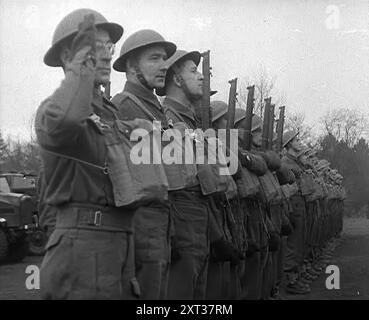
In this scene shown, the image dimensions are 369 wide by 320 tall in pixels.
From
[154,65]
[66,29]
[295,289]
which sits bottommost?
[295,289]

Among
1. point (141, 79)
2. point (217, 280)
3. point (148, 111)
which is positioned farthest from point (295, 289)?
point (148, 111)

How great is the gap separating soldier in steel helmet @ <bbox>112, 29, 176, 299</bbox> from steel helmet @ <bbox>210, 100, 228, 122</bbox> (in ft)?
8.13

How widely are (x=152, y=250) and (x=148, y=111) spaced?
3.12 ft

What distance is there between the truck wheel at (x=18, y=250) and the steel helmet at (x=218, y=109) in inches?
333

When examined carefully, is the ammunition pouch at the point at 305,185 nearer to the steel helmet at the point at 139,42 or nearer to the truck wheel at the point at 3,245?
the truck wheel at the point at 3,245

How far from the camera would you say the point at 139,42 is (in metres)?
5.27

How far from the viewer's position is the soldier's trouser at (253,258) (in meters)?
7.79

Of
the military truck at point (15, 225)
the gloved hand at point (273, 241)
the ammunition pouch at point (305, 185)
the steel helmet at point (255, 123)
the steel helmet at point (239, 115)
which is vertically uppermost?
the steel helmet at point (239, 115)

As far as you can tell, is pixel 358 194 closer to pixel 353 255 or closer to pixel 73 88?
pixel 353 255

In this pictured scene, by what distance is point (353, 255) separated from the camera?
16453 mm

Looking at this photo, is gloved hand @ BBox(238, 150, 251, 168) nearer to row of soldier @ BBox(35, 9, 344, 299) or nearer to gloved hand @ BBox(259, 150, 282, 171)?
row of soldier @ BBox(35, 9, 344, 299)

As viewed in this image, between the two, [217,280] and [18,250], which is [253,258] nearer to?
[217,280]

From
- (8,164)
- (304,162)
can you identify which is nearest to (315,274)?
(304,162)

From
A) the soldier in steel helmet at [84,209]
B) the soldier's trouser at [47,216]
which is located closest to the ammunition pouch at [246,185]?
the soldier's trouser at [47,216]
